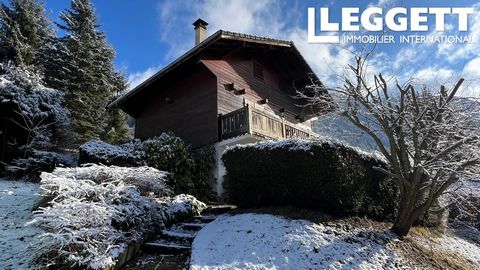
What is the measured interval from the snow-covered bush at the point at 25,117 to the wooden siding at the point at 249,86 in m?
7.49

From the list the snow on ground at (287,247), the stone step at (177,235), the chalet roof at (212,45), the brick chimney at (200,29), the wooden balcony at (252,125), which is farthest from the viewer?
the brick chimney at (200,29)

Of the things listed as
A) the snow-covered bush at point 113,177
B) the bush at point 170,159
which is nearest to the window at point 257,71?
the bush at point 170,159

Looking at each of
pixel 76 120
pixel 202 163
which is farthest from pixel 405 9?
pixel 76 120

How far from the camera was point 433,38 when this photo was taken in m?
Result: 8.98

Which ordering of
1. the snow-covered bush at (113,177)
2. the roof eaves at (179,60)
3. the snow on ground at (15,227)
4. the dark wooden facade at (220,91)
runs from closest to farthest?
the snow on ground at (15,227), the snow-covered bush at (113,177), the roof eaves at (179,60), the dark wooden facade at (220,91)

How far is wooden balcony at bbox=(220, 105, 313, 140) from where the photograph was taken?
11125mm

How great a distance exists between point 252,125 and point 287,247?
19.7ft

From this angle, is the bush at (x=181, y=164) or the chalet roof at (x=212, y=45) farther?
the chalet roof at (x=212, y=45)

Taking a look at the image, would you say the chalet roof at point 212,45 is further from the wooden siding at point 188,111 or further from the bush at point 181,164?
the bush at point 181,164

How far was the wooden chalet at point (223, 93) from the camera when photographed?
1202cm

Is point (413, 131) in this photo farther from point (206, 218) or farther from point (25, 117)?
point (25, 117)

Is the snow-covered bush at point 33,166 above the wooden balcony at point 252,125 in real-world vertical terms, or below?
below

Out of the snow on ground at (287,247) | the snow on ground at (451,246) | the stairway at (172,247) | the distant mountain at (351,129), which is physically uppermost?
the distant mountain at (351,129)
